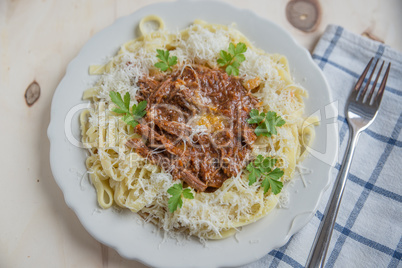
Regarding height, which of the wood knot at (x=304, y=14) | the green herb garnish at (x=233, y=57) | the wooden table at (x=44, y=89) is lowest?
the wooden table at (x=44, y=89)

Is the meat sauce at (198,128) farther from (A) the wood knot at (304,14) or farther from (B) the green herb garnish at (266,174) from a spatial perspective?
(A) the wood knot at (304,14)

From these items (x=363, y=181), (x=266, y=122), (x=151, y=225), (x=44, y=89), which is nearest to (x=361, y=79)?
(x=363, y=181)

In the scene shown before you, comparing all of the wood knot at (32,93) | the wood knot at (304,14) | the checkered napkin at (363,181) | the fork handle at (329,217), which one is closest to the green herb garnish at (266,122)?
the fork handle at (329,217)

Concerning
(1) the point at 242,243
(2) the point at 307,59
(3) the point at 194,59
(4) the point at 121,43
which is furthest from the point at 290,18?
(1) the point at 242,243

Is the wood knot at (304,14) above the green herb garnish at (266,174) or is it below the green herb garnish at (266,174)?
above

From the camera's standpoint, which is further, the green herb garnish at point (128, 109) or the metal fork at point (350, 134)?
the green herb garnish at point (128, 109)

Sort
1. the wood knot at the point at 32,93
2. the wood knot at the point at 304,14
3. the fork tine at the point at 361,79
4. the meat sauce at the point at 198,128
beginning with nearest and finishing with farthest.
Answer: the meat sauce at the point at 198,128 < the fork tine at the point at 361,79 < the wood knot at the point at 32,93 < the wood knot at the point at 304,14

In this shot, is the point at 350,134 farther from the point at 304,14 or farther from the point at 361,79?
the point at 304,14

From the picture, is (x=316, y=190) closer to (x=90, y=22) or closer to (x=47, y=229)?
(x=47, y=229)
